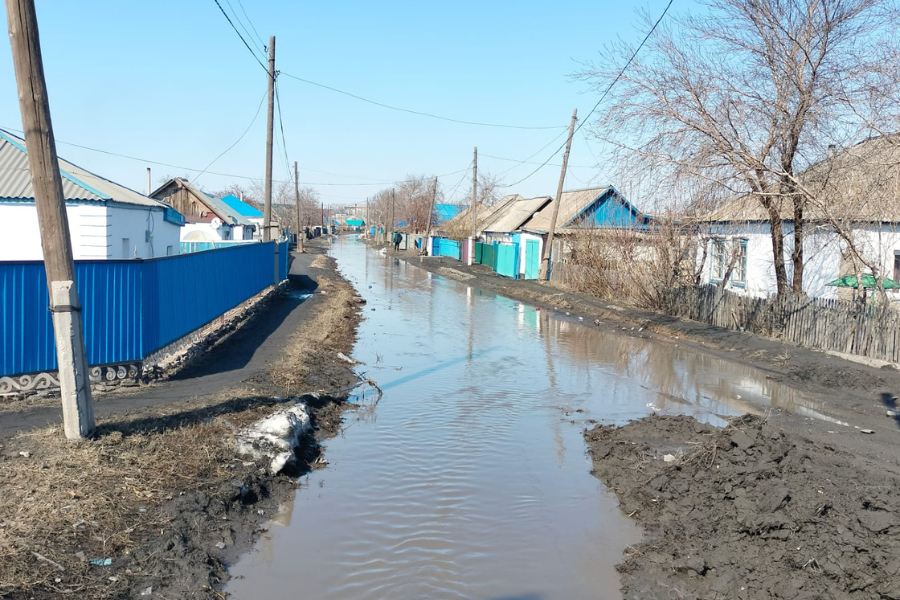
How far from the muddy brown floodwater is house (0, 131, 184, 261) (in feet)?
25.3

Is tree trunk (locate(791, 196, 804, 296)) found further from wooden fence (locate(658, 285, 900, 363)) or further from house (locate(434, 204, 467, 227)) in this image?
house (locate(434, 204, 467, 227))

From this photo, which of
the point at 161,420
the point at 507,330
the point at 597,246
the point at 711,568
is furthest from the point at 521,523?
the point at 597,246

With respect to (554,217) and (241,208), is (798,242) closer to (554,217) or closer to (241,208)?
(554,217)

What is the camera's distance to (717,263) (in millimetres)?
24750

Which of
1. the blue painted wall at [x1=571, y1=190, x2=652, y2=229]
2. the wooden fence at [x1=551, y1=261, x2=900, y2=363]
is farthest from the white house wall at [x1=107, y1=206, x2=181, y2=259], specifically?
the blue painted wall at [x1=571, y1=190, x2=652, y2=229]

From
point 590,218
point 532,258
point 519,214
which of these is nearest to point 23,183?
point 590,218

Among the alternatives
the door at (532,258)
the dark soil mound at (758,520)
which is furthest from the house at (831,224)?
the door at (532,258)

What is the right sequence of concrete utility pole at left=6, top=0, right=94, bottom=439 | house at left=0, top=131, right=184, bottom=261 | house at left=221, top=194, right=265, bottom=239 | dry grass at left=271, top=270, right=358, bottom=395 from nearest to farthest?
concrete utility pole at left=6, top=0, right=94, bottom=439 → dry grass at left=271, top=270, right=358, bottom=395 → house at left=0, top=131, right=184, bottom=261 → house at left=221, top=194, right=265, bottom=239

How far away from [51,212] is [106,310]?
11.6 feet

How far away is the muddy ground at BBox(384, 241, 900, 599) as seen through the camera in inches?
210

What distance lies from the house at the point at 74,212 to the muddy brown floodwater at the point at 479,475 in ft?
25.3

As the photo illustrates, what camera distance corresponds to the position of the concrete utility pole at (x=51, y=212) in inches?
257

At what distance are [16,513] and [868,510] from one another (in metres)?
6.70

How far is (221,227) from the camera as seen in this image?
42.6m
